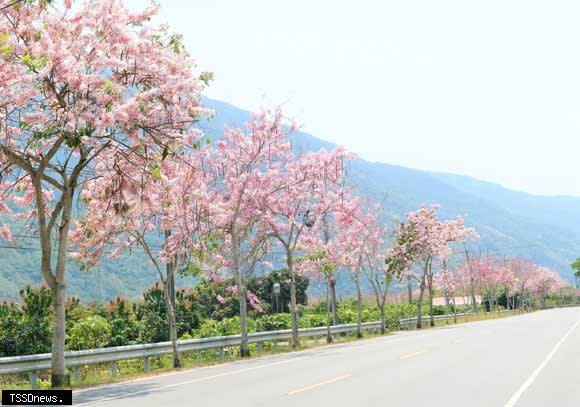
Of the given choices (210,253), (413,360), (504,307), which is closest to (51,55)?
(413,360)

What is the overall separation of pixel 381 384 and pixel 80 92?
29.3ft

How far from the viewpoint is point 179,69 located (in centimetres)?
1845

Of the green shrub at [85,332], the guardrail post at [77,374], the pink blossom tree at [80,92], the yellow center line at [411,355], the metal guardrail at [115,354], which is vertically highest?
the pink blossom tree at [80,92]

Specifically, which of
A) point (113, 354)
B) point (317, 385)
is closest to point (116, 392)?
point (317, 385)

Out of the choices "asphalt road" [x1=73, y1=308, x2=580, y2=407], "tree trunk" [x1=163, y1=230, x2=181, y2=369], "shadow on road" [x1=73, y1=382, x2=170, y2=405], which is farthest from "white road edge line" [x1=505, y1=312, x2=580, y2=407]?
"tree trunk" [x1=163, y1=230, x2=181, y2=369]

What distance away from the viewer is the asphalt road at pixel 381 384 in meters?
13.2

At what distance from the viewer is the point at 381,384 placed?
15.6 metres

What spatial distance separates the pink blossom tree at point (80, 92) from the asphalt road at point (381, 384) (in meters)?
3.90

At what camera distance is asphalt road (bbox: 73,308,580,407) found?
1323 cm

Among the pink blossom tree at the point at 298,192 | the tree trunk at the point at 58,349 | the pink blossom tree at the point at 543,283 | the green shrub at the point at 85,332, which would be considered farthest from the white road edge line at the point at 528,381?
the pink blossom tree at the point at 543,283

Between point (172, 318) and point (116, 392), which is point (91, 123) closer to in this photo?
point (116, 392)

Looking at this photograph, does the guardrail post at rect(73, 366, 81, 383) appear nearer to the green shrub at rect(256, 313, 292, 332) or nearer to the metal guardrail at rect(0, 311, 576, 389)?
the metal guardrail at rect(0, 311, 576, 389)

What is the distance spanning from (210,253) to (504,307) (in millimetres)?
110008

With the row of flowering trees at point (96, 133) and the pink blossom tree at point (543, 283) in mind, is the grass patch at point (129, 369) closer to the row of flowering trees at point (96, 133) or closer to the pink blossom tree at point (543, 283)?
the row of flowering trees at point (96, 133)
